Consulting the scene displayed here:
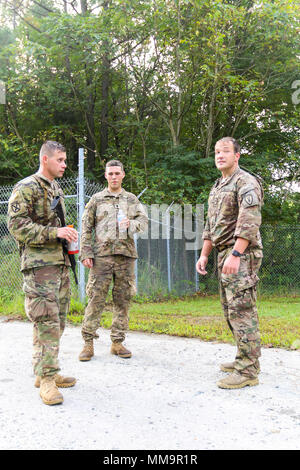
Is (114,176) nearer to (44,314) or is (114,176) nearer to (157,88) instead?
(44,314)

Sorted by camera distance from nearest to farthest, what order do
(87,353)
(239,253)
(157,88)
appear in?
(239,253)
(87,353)
(157,88)

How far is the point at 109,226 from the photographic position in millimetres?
4352

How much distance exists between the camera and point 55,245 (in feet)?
10.8

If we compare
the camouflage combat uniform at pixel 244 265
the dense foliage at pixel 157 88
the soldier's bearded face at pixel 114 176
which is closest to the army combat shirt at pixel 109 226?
the soldier's bearded face at pixel 114 176

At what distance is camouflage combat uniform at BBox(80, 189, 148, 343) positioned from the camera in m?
4.26

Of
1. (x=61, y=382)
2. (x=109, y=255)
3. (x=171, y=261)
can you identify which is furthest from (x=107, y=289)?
(x=171, y=261)

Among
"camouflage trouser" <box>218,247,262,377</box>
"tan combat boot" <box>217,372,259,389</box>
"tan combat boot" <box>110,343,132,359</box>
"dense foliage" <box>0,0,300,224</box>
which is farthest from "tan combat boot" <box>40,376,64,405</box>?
"dense foliage" <box>0,0,300,224</box>

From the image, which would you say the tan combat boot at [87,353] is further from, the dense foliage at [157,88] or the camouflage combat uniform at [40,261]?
the dense foliage at [157,88]

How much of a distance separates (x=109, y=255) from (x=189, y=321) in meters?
3.09

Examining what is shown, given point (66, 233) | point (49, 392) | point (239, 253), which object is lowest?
point (49, 392)

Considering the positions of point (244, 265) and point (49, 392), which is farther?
point (244, 265)

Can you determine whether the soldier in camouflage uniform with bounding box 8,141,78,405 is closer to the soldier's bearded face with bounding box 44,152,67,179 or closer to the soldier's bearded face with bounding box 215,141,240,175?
the soldier's bearded face with bounding box 44,152,67,179

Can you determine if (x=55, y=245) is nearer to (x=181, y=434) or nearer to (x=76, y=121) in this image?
(x=181, y=434)

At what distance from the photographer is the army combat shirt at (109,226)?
430 centimetres
